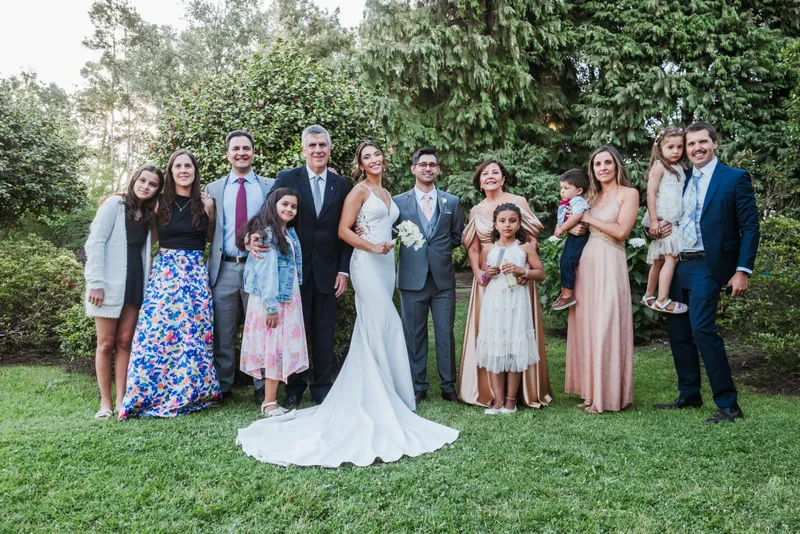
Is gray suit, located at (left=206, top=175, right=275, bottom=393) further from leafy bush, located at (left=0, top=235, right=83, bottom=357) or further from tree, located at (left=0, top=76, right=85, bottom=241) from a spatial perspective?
tree, located at (left=0, top=76, right=85, bottom=241)

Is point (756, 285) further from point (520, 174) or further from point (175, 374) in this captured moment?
point (520, 174)

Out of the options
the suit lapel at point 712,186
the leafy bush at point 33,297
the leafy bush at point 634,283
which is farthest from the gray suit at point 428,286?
the leafy bush at point 33,297

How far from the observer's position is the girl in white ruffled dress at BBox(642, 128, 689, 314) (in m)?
4.71

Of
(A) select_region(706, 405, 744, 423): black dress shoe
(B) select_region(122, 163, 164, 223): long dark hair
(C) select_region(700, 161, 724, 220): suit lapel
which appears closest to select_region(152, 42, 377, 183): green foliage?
(B) select_region(122, 163, 164, 223): long dark hair

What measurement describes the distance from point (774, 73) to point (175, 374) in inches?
530

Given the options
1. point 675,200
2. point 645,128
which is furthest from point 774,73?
point 675,200

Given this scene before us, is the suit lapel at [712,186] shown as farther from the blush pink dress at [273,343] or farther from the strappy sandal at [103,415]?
the strappy sandal at [103,415]

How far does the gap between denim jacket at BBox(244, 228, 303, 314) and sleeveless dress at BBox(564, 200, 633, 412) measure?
2586 mm

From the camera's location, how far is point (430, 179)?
17.6 ft

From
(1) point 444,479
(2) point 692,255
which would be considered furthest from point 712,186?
(1) point 444,479

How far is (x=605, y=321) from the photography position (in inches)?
192

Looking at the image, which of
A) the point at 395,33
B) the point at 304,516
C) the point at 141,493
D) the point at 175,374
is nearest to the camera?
the point at 304,516

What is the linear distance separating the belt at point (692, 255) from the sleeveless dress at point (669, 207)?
0.15ft

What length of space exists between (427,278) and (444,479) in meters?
2.35
